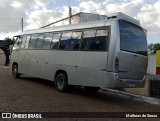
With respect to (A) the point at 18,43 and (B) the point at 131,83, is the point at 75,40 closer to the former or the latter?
(B) the point at 131,83

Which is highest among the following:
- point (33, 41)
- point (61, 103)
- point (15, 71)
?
point (33, 41)

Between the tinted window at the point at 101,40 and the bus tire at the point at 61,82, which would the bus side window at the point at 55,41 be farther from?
the tinted window at the point at 101,40

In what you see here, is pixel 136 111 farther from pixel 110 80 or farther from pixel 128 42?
pixel 128 42

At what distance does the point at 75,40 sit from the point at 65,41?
2.59 ft

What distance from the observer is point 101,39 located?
1196 centimetres

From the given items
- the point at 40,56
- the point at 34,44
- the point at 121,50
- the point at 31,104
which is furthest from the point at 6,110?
the point at 34,44

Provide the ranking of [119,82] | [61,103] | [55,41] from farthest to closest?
[55,41] < [119,82] < [61,103]

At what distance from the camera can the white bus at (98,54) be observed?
11523mm

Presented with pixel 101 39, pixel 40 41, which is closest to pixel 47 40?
pixel 40 41

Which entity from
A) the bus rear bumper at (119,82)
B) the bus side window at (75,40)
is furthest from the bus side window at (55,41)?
the bus rear bumper at (119,82)

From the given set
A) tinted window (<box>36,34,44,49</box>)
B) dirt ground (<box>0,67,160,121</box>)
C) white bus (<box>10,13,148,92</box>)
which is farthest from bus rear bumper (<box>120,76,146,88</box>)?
tinted window (<box>36,34,44,49</box>)

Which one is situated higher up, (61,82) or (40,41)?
(40,41)

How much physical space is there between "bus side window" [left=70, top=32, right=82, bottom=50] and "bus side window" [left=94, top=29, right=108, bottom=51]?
1156mm

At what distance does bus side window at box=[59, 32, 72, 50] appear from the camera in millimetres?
13718
